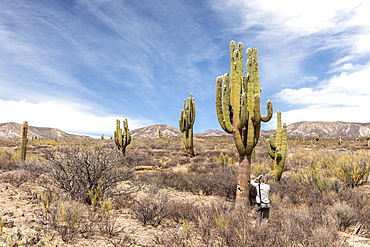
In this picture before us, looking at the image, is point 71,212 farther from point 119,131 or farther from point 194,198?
point 119,131

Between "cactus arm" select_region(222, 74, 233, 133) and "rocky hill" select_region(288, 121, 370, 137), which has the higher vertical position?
"rocky hill" select_region(288, 121, 370, 137)

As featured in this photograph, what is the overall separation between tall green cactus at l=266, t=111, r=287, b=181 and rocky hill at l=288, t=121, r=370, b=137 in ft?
553

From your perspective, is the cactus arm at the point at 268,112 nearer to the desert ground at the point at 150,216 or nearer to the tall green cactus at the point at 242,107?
the tall green cactus at the point at 242,107

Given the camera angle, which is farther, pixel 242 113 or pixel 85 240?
pixel 242 113

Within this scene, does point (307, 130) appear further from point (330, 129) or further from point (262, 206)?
point (262, 206)

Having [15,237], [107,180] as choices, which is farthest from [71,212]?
[107,180]

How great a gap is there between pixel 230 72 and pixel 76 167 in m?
5.56

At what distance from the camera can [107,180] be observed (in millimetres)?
6129

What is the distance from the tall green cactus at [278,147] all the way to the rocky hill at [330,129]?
169 meters

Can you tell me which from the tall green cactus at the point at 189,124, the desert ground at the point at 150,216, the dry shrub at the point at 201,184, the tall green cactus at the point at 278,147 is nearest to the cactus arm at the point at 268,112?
the desert ground at the point at 150,216

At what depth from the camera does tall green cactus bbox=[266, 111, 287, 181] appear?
32.4 feet

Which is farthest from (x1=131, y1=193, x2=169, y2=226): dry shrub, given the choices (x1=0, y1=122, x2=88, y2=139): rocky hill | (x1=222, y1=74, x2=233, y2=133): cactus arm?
(x1=0, y1=122, x2=88, y2=139): rocky hill

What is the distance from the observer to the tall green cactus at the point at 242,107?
6746 mm

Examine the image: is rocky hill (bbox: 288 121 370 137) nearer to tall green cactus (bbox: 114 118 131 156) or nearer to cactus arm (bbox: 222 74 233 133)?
tall green cactus (bbox: 114 118 131 156)
